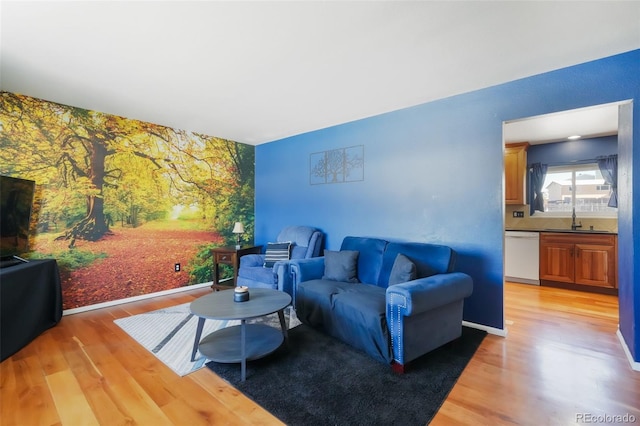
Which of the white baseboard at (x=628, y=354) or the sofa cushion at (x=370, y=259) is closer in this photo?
the white baseboard at (x=628, y=354)

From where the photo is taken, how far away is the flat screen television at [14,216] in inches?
102

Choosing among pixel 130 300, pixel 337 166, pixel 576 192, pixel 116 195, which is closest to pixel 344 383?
pixel 337 166

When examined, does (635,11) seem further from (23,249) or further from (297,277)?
(23,249)

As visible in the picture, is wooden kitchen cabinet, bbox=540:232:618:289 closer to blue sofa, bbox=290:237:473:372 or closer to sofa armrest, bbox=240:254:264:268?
blue sofa, bbox=290:237:473:372

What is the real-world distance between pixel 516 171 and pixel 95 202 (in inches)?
248

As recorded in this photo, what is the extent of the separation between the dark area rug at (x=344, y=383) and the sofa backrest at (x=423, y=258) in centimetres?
67

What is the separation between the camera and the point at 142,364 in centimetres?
220

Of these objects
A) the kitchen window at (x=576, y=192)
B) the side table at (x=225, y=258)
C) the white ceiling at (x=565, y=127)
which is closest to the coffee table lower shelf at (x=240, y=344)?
the side table at (x=225, y=258)

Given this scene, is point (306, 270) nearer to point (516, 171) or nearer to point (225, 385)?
point (225, 385)

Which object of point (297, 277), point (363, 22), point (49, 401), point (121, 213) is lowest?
point (49, 401)

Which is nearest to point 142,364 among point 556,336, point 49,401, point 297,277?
point 49,401

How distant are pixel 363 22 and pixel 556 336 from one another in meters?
3.20

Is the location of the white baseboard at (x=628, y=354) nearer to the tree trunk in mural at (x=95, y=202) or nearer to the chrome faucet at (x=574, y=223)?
the chrome faucet at (x=574, y=223)

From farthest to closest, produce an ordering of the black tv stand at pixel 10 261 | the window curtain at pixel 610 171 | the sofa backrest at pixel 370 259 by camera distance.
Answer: the window curtain at pixel 610 171 < the sofa backrest at pixel 370 259 < the black tv stand at pixel 10 261
